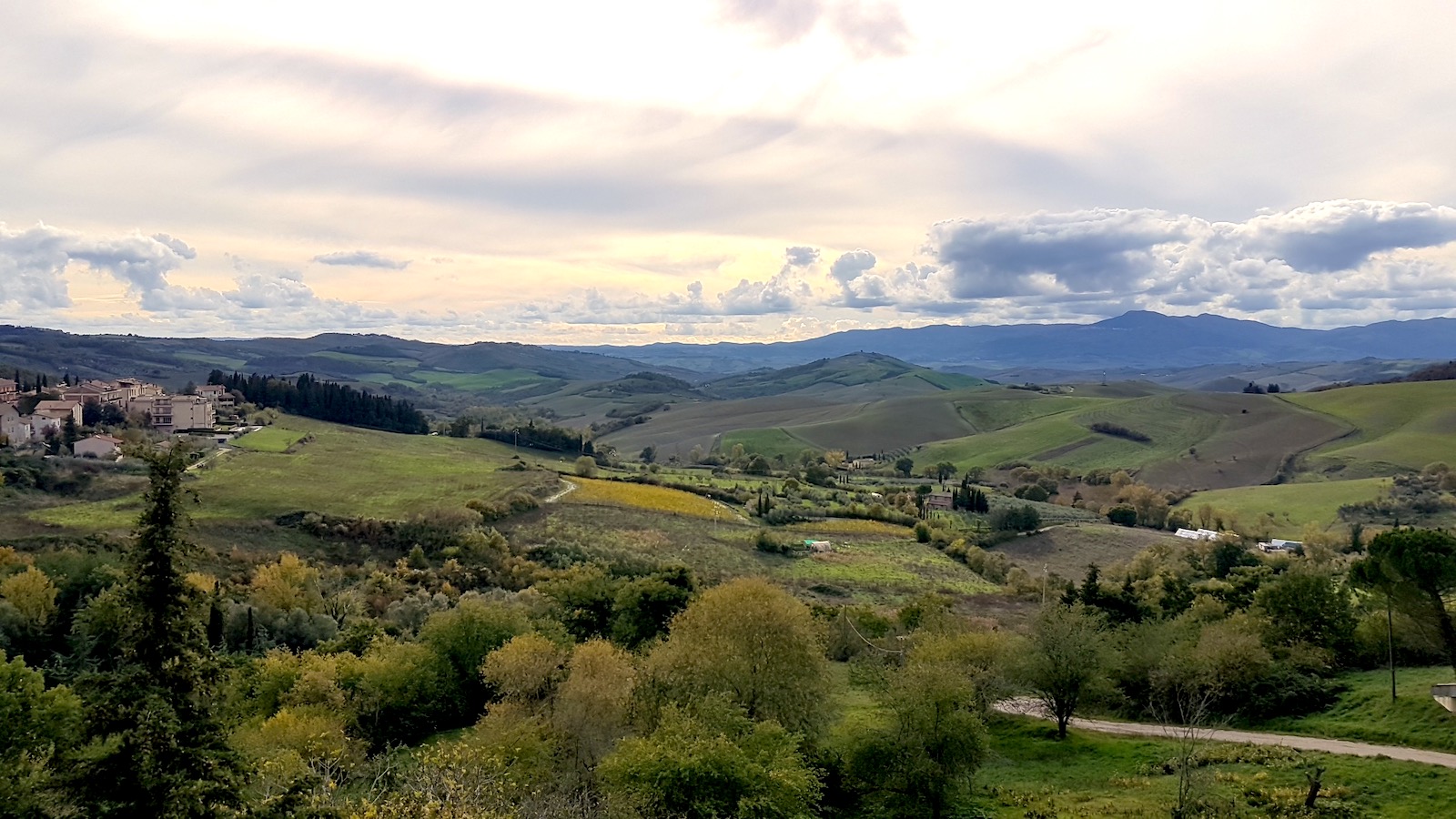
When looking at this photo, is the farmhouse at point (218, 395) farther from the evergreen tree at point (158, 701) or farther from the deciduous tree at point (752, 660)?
the evergreen tree at point (158, 701)

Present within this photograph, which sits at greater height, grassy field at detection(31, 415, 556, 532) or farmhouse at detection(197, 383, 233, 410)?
farmhouse at detection(197, 383, 233, 410)

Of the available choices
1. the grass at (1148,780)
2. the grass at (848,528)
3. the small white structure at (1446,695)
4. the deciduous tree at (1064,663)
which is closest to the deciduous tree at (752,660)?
the grass at (1148,780)

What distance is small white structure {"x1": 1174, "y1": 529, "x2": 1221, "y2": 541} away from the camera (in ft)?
326

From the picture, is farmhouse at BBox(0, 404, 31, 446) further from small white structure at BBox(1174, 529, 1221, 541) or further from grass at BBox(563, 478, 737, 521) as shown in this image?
small white structure at BBox(1174, 529, 1221, 541)

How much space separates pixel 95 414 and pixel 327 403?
1364 inches

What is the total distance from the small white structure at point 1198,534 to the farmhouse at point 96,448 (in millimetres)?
128838

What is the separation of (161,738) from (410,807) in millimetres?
5170

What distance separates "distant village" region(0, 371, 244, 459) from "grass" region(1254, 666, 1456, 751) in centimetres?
11337

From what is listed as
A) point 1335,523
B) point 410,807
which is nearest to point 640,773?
point 410,807

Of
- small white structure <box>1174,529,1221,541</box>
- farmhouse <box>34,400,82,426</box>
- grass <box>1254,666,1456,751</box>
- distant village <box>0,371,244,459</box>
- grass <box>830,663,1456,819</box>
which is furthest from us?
farmhouse <box>34,400,82,426</box>

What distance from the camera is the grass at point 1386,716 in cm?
3397

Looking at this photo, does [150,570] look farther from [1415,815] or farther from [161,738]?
[1415,815]

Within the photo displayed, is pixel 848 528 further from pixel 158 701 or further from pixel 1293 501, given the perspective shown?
pixel 158 701

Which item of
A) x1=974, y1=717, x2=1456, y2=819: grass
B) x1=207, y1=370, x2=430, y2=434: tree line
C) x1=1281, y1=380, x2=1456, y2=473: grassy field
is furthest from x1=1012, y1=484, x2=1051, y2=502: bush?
x1=207, y1=370, x2=430, y2=434: tree line
